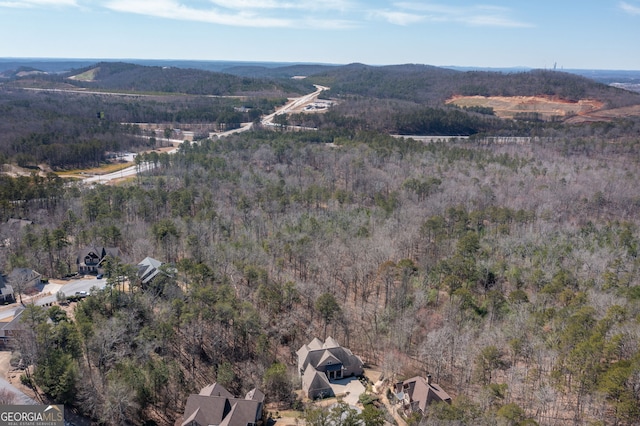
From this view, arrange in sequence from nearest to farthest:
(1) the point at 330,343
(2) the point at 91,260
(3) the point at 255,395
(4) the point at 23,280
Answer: (3) the point at 255,395
(1) the point at 330,343
(4) the point at 23,280
(2) the point at 91,260

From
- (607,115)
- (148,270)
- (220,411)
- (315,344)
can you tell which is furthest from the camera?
(607,115)

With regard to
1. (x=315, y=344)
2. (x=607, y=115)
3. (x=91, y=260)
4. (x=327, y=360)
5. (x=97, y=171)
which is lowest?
(x=327, y=360)

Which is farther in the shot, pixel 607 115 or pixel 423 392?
pixel 607 115

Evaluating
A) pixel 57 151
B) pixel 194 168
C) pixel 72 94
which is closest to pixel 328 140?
pixel 194 168

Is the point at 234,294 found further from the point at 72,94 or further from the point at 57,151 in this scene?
the point at 72,94

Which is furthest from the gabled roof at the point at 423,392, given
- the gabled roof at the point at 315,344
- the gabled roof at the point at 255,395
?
the gabled roof at the point at 255,395

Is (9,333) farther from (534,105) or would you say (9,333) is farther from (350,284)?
(534,105)

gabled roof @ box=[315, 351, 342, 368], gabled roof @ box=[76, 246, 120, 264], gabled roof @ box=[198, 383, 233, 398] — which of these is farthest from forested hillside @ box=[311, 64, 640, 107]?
gabled roof @ box=[198, 383, 233, 398]

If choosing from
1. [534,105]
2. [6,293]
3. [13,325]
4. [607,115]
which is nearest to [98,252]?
[6,293]
